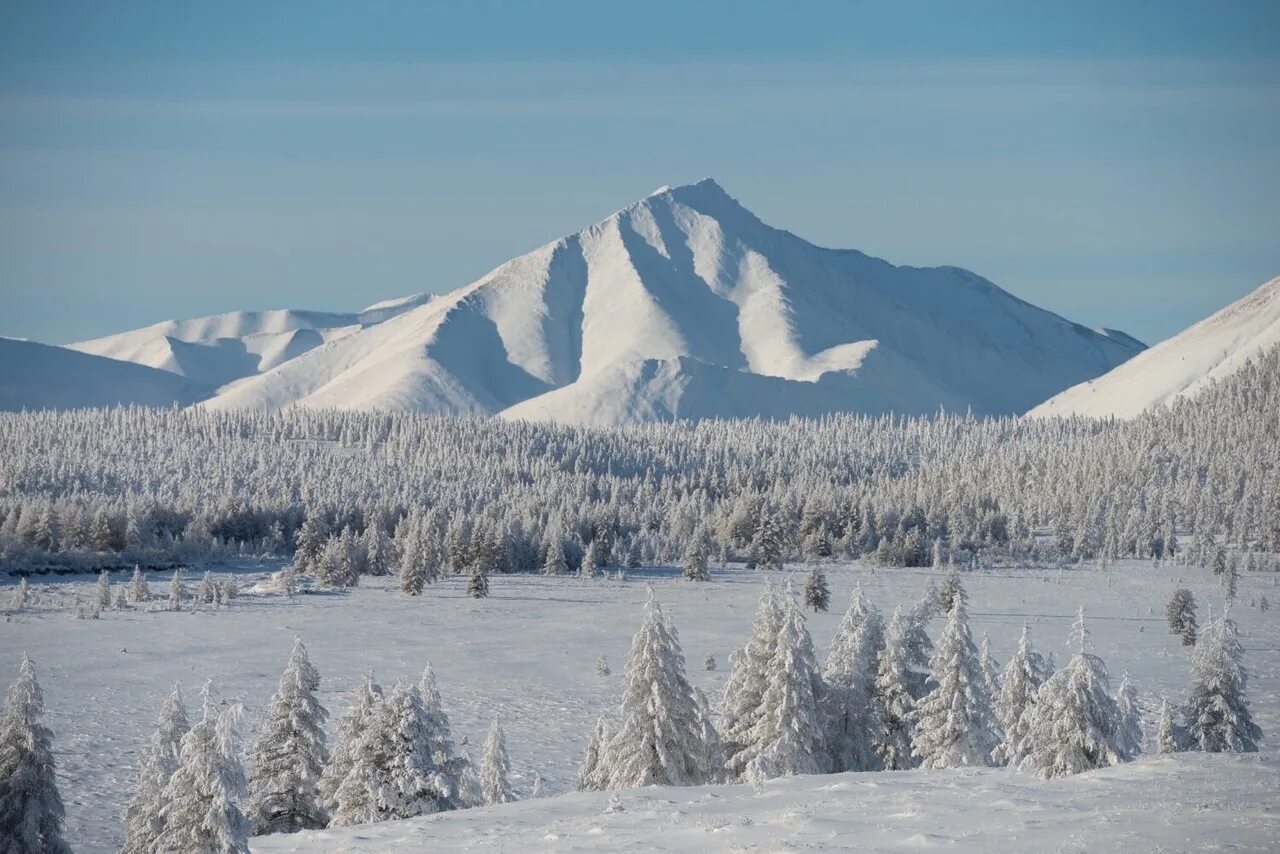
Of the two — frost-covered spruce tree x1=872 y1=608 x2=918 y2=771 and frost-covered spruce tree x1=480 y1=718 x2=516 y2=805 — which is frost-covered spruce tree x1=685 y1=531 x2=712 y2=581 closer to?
frost-covered spruce tree x1=872 y1=608 x2=918 y2=771

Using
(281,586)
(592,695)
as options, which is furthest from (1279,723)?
(281,586)

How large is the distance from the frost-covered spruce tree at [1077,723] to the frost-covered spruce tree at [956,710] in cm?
872

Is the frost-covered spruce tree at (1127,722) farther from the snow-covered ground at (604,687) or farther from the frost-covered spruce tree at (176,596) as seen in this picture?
the frost-covered spruce tree at (176,596)

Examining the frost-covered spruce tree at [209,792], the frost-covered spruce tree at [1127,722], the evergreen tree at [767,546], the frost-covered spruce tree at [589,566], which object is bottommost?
the frost-covered spruce tree at [209,792]

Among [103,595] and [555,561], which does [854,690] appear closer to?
[103,595]

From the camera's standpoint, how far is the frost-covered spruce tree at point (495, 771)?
2066 inches

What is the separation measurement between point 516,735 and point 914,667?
25.1m

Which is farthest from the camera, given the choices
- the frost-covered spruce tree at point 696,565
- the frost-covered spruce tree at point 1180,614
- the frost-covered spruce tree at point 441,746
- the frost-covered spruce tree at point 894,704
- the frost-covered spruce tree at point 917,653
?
the frost-covered spruce tree at point 696,565

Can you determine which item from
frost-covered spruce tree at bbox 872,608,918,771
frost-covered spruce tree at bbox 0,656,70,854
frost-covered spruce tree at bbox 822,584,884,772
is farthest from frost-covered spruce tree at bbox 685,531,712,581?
frost-covered spruce tree at bbox 0,656,70,854

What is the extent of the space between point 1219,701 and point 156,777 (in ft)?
133

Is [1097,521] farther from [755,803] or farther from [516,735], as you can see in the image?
[755,803]

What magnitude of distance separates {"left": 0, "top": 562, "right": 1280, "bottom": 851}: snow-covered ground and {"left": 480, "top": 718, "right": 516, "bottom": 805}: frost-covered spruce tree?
7.05 m

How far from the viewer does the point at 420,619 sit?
402ft

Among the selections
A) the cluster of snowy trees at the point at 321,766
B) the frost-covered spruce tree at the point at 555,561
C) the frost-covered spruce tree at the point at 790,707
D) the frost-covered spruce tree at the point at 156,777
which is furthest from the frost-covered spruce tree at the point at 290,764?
the frost-covered spruce tree at the point at 555,561
